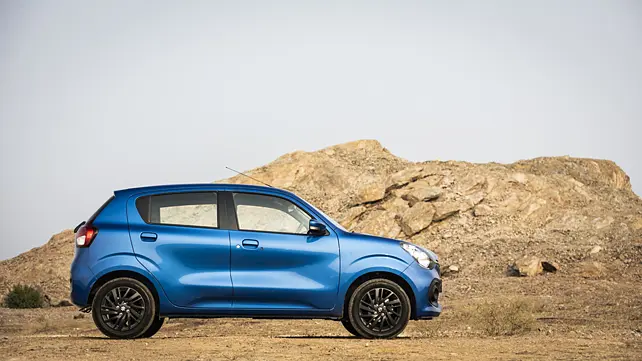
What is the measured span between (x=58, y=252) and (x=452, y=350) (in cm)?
3727

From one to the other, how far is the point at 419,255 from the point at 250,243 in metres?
2.10

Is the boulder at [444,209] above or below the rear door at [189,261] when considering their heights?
above

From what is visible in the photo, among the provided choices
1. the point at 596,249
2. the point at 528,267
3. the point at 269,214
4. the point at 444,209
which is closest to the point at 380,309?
the point at 269,214

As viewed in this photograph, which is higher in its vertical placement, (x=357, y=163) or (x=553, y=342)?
(x=357, y=163)

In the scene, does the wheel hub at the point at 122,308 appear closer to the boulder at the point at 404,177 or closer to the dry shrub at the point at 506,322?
the dry shrub at the point at 506,322

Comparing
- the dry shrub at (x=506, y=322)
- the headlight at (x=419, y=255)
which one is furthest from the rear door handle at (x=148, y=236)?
the dry shrub at (x=506, y=322)

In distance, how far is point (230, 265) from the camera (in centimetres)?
1082

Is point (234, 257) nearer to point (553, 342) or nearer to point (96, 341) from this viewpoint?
point (96, 341)

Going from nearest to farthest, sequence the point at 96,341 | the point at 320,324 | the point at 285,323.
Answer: the point at 96,341, the point at 320,324, the point at 285,323

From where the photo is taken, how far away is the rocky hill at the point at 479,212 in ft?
113

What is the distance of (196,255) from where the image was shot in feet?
35.5

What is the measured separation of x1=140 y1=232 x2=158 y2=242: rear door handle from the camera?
10.9 meters

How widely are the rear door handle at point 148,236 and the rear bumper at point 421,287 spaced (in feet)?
9.98

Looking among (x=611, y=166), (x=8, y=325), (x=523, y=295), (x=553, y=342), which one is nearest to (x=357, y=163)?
(x=611, y=166)
